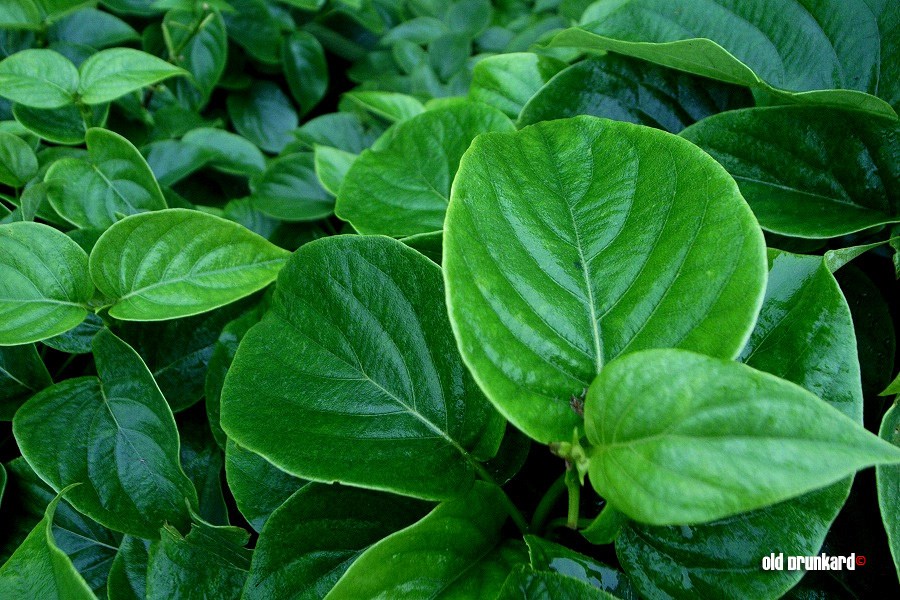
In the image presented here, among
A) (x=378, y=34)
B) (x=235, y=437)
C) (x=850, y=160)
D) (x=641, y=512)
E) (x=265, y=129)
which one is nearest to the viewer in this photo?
(x=641, y=512)

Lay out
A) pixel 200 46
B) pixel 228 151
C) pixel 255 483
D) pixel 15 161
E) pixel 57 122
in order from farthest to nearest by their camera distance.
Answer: pixel 200 46 < pixel 228 151 < pixel 57 122 < pixel 15 161 < pixel 255 483

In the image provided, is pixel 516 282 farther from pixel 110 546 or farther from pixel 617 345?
pixel 110 546

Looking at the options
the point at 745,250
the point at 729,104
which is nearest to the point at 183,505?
the point at 745,250

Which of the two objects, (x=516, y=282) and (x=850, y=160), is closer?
(x=516, y=282)

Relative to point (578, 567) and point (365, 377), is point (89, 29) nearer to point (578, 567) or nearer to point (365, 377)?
point (365, 377)

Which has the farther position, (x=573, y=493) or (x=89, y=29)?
(x=89, y=29)

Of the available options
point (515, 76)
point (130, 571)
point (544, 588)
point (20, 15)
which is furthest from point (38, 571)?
point (20, 15)

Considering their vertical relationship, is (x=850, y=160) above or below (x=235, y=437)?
above
